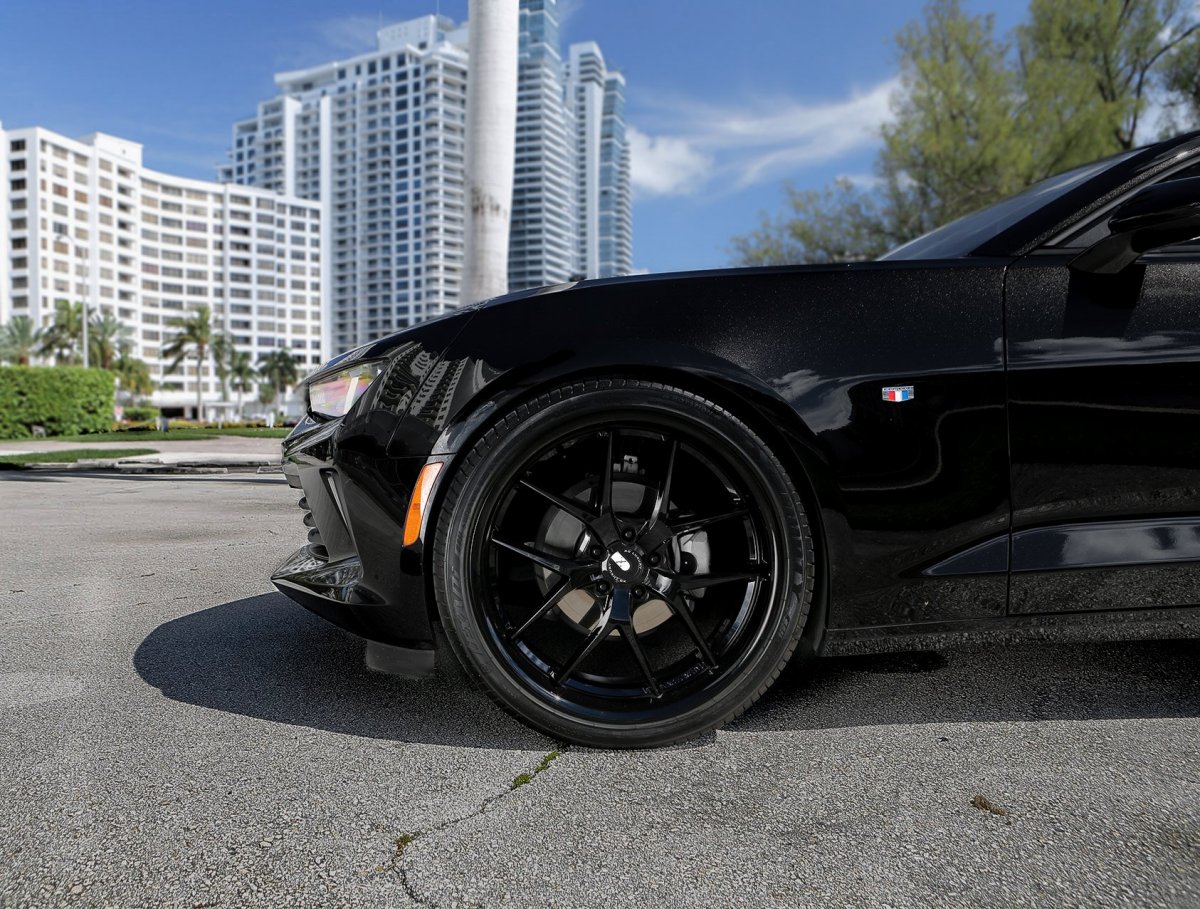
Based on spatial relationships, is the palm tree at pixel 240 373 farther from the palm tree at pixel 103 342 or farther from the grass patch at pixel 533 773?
the grass patch at pixel 533 773

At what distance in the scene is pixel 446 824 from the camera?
148cm

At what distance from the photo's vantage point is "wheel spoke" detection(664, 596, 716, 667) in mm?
1794

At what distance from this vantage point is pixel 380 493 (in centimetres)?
182

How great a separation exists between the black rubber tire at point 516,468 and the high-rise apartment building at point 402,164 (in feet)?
436

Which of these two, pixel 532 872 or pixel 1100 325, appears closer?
pixel 532 872

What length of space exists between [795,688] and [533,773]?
832mm

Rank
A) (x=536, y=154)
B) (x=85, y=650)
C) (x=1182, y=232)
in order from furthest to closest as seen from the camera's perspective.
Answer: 1. (x=536, y=154)
2. (x=85, y=650)
3. (x=1182, y=232)

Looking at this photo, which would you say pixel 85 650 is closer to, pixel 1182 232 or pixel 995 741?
pixel 995 741

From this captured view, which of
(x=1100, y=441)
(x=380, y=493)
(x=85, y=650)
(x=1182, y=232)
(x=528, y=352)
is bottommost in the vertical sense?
(x=85, y=650)

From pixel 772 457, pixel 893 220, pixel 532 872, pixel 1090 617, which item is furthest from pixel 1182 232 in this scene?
pixel 893 220

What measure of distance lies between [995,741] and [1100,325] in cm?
97

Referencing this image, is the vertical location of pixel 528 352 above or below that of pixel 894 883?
above

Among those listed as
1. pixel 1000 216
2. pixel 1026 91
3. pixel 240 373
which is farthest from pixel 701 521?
pixel 240 373

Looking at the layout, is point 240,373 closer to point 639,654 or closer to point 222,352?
point 222,352
